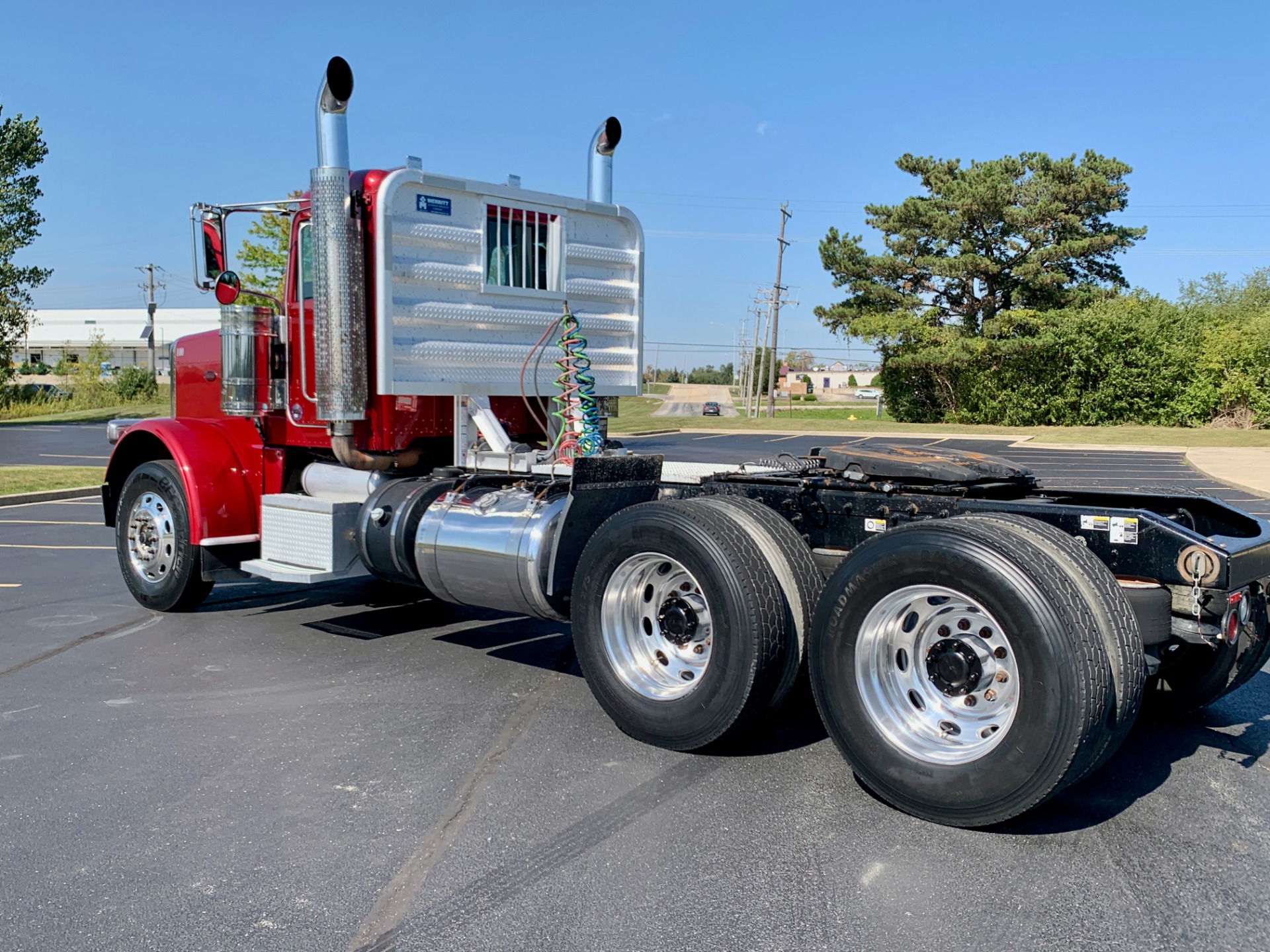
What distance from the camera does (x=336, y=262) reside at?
20.6 ft

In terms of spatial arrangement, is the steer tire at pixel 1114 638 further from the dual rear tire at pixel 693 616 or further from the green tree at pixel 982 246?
the green tree at pixel 982 246

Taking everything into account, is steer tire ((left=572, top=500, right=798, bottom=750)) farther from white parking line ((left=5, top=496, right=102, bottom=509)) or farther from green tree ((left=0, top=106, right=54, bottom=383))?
green tree ((left=0, top=106, right=54, bottom=383))

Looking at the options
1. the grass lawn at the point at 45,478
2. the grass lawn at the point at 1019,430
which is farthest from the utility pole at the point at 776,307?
the grass lawn at the point at 45,478

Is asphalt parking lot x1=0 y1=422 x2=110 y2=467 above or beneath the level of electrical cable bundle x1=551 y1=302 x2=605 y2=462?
beneath

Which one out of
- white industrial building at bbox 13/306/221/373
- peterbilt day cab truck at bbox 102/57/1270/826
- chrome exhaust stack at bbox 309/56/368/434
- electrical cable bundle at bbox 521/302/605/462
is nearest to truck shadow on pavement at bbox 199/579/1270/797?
peterbilt day cab truck at bbox 102/57/1270/826

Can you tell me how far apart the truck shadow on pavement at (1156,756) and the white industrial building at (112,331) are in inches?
3417

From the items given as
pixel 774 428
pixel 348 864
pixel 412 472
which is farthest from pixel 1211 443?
pixel 348 864

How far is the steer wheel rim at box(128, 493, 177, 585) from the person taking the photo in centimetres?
738

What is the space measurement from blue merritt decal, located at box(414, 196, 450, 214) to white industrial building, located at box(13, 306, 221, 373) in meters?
83.5

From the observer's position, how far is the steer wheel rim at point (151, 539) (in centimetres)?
738

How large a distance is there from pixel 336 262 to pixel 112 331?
368 feet

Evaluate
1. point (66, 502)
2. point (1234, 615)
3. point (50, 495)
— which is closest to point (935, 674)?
point (1234, 615)

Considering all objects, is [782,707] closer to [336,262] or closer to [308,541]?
[308,541]

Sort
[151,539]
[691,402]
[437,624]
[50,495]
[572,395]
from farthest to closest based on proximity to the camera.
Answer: [691,402] < [50,495] < [151,539] < [437,624] < [572,395]
